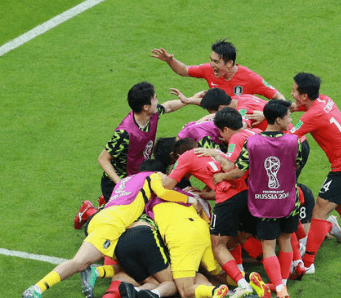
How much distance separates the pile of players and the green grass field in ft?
1.59

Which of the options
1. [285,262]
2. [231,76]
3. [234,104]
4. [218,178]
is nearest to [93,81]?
[231,76]

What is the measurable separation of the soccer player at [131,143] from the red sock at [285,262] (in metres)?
2.27

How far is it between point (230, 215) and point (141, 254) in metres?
1.06

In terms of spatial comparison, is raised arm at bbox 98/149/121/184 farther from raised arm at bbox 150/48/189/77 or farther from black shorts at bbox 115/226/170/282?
raised arm at bbox 150/48/189/77

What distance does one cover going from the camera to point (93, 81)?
13.2m

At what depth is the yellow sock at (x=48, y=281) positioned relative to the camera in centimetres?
789

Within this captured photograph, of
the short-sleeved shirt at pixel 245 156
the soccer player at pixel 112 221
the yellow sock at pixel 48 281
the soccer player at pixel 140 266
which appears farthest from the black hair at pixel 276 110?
the yellow sock at pixel 48 281

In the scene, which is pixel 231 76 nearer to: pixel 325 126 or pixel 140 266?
pixel 325 126

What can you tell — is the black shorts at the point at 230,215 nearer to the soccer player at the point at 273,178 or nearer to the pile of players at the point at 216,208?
the pile of players at the point at 216,208

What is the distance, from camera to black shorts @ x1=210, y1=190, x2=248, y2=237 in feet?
27.6

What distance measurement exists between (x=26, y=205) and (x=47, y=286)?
98.7 inches

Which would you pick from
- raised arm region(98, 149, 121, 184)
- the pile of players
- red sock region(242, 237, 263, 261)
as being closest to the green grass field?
red sock region(242, 237, 263, 261)

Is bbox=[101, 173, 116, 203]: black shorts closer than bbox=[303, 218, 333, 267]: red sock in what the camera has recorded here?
No

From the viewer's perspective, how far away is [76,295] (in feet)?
27.6
